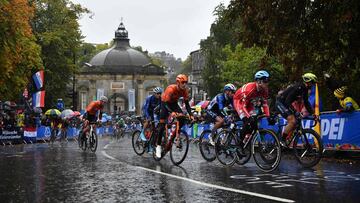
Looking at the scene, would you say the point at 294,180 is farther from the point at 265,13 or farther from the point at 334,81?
the point at 334,81

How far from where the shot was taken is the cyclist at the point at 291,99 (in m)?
10.7

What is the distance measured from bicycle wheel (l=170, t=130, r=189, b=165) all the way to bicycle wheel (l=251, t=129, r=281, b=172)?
75.1 inches

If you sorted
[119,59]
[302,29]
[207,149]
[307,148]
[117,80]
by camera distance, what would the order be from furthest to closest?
[119,59]
[117,80]
[302,29]
[207,149]
[307,148]

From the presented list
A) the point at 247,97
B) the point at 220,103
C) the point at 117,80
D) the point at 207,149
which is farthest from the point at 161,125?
the point at 117,80

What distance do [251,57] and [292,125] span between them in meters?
33.4

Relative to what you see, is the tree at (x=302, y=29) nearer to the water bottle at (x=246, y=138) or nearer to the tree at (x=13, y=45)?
the water bottle at (x=246, y=138)

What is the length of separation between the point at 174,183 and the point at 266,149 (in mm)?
2458

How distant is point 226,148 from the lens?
11438 mm

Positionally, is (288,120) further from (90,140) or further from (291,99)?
(90,140)

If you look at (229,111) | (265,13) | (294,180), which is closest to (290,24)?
→ (265,13)

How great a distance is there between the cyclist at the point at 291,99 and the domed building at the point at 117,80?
332 feet

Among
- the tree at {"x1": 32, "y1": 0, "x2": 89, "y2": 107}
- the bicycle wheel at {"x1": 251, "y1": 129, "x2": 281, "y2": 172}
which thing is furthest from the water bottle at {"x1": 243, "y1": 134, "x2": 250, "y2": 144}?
the tree at {"x1": 32, "y1": 0, "x2": 89, "y2": 107}

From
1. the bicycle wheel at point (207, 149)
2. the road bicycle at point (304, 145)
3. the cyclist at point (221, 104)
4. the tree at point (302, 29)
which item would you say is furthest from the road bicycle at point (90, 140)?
the road bicycle at point (304, 145)

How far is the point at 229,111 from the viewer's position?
13.6 meters
